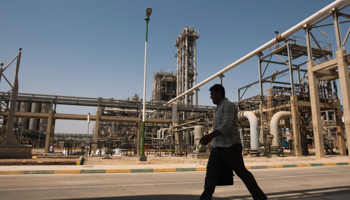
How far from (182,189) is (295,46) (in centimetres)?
2530

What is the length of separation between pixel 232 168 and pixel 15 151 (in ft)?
50.5

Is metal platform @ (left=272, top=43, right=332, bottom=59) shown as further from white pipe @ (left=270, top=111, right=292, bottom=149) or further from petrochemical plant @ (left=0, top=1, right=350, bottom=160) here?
white pipe @ (left=270, top=111, right=292, bottom=149)

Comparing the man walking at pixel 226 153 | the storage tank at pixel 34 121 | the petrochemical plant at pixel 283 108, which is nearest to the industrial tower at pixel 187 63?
the petrochemical plant at pixel 283 108

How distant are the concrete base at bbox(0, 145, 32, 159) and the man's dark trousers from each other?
48.9 feet

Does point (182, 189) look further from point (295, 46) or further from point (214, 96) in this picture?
point (295, 46)

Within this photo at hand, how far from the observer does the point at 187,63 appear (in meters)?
49.0

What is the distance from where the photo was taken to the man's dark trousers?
292 cm

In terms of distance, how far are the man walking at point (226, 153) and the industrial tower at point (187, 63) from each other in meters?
44.2

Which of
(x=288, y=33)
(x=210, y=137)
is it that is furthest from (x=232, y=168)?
(x=288, y=33)

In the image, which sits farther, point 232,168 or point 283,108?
point 283,108

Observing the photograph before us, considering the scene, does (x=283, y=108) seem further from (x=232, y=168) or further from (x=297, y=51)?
(x=232, y=168)

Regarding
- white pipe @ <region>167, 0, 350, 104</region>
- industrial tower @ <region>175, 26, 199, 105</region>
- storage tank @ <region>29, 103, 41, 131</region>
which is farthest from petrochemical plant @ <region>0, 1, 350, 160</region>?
storage tank @ <region>29, 103, 41, 131</region>

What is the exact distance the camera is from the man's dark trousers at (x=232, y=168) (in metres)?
2.92

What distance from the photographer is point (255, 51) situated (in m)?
26.5
